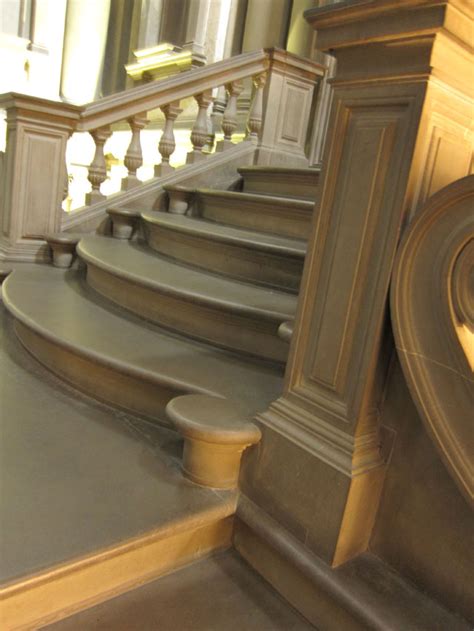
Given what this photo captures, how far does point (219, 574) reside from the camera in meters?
1.43

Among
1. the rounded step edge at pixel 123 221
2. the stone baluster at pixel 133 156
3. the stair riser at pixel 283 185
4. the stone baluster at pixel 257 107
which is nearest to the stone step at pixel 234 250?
the rounded step edge at pixel 123 221

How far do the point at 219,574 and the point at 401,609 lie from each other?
1.59ft

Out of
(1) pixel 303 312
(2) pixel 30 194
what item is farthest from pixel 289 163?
(1) pixel 303 312

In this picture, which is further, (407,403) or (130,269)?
(130,269)

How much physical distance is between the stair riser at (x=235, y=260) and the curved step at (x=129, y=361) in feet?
1.64

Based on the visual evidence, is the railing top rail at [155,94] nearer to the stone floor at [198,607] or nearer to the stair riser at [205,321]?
the stair riser at [205,321]

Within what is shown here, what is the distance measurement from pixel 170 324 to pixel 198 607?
1.21 metres

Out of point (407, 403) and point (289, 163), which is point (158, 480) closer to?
point (407, 403)

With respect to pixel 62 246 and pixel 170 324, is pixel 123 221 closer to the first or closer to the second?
pixel 62 246

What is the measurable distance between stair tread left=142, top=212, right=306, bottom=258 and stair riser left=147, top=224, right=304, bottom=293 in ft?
0.13

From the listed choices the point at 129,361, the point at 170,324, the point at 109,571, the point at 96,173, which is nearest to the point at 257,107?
the point at 96,173

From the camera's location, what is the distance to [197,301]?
2098mm

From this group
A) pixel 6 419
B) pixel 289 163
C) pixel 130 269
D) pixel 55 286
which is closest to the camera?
pixel 6 419

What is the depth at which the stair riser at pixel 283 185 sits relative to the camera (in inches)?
121
